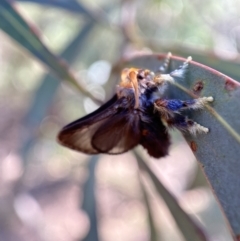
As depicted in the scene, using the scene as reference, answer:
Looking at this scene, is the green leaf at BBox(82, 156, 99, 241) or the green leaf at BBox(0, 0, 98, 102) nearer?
the green leaf at BBox(0, 0, 98, 102)

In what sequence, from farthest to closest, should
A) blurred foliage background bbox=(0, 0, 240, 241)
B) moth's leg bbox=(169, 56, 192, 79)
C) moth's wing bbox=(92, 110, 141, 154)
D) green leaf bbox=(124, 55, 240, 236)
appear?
blurred foliage background bbox=(0, 0, 240, 241)
moth's wing bbox=(92, 110, 141, 154)
moth's leg bbox=(169, 56, 192, 79)
green leaf bbox=(124, 55, 240, 236)

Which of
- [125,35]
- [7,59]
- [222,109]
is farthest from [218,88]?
[7,59]

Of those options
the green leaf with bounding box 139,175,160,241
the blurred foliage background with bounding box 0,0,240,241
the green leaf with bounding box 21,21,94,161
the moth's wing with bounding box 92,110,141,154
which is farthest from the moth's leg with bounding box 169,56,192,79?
the green leaf with bounding box 21,21,94,161

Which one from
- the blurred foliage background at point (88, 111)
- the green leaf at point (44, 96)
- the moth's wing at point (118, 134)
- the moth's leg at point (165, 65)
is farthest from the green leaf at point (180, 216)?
the green leaf at point (44, 96)

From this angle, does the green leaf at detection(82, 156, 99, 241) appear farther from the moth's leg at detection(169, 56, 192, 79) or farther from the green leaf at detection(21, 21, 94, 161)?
the moth's leg at detection(169, 56, 192, 79)

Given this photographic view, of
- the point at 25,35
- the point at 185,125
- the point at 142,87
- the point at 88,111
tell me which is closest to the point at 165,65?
the point at 142,87

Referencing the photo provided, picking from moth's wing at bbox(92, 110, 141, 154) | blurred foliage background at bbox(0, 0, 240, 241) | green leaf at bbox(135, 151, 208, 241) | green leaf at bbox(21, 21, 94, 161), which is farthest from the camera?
green leaf at bbox(21, 21, 94, 161)
